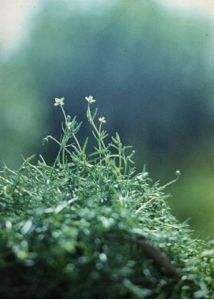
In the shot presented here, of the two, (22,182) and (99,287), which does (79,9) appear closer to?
(22,182)

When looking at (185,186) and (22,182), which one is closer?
(22,182)

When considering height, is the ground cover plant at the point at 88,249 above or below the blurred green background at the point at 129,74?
below

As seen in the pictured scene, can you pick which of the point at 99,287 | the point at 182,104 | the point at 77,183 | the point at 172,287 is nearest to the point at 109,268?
the point at 99,287

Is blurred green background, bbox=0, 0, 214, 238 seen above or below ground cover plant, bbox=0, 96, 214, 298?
above

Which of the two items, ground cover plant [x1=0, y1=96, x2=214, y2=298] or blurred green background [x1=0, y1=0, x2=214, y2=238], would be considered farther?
blurred green background [x1=0, y1=0, x2=214, y2=238]

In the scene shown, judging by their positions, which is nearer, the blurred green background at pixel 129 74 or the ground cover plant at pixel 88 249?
the ground cover plant at pixel 88 249
